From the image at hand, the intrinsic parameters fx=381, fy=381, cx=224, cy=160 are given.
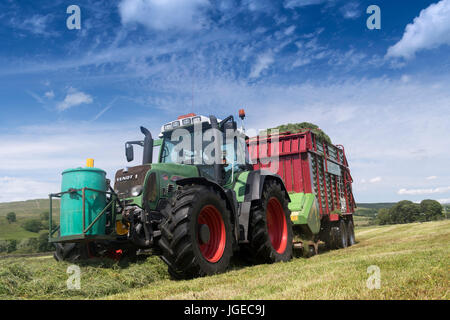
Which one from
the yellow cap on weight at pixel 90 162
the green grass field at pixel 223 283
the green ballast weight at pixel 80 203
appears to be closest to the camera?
the green grass field at pixel 223 283

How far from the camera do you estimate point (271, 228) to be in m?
8.70

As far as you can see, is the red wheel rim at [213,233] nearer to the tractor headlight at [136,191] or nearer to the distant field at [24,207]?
the tractor headlight at [136,191]

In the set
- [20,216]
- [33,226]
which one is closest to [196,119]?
[33,226]

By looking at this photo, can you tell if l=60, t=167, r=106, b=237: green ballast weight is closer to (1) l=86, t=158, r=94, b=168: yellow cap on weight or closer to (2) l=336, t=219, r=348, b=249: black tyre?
(1) l=86, t=158, r=94, b=168: yellow cap on weight

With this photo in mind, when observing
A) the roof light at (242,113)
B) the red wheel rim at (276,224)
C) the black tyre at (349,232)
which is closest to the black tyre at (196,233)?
the roof light at (242,113)

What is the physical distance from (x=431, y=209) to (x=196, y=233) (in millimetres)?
88203

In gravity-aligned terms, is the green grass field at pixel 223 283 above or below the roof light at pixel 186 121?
below

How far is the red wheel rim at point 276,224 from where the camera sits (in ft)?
Answer: 28.1

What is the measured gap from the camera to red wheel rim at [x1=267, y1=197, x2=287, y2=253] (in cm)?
858

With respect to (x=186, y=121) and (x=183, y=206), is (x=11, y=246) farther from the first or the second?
(x=183, y=206)

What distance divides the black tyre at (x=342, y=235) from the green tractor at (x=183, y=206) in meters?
→ 4.28

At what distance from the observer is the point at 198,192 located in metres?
6.01
